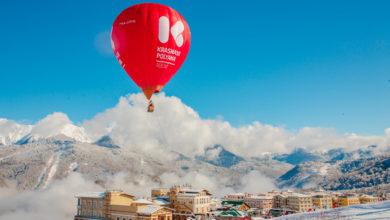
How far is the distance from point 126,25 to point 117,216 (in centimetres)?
5195

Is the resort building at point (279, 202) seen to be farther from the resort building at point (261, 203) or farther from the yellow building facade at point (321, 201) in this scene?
the yellow building facade at point (321, 201)

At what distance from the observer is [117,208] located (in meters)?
71.5

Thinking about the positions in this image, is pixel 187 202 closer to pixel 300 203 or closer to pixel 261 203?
pixel 261 203

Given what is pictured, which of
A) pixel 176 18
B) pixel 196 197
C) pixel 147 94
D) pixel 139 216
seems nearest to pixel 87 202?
pixel 139 216

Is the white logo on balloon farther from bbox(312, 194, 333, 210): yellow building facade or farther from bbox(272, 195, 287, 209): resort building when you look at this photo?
bbox(312, 194, 333, 210): yellow building facade

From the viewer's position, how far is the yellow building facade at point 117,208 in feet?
214

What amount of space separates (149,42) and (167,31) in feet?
7.49

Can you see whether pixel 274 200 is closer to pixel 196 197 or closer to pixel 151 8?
pixel 196 197

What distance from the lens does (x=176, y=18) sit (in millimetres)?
32938

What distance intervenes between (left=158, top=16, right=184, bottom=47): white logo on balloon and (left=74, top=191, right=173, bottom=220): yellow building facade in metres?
42.0

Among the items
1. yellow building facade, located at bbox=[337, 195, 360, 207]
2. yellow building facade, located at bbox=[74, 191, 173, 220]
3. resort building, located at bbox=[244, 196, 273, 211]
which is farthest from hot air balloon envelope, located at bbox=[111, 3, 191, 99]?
yellow building facade, located at bbox=[337, 195, 360, 207]

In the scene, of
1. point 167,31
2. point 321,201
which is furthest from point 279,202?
point 167,31

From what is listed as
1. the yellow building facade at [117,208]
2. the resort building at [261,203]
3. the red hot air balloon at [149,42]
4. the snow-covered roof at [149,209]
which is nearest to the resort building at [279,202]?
the resort building at [261,203]

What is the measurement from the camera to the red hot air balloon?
31.1 meters
